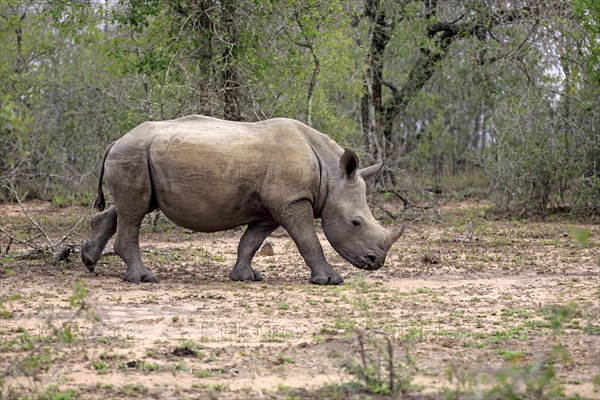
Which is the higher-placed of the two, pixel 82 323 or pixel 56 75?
pixel 56 75

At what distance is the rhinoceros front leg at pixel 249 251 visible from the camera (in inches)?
→ 421

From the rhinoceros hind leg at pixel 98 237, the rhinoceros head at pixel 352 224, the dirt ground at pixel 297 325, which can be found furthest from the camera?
the rhinoceros hind leg at pixel 98 237

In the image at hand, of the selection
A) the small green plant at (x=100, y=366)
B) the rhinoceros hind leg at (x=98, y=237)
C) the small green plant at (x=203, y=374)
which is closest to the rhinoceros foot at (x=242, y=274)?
the rhinoceros hind leg at (x=98, y=237)

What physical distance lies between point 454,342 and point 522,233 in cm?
811

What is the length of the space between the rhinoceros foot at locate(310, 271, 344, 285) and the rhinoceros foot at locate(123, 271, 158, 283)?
5.26ft

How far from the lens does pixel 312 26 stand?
50.2ft

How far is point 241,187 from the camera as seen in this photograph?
10.4m

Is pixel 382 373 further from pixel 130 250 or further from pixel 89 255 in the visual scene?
pixel 89 255

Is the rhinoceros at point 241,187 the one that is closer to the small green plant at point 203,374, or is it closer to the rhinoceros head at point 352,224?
the rhinoceros head at point 352,224

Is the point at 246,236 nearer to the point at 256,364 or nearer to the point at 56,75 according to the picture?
the point at 256,364

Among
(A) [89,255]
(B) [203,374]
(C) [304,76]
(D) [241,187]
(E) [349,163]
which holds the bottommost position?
(B) [203,374]

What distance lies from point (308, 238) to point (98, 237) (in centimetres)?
223

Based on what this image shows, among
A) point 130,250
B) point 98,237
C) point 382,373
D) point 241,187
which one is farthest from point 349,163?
point 382,373

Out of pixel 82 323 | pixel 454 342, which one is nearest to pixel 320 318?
pixel 454 342
